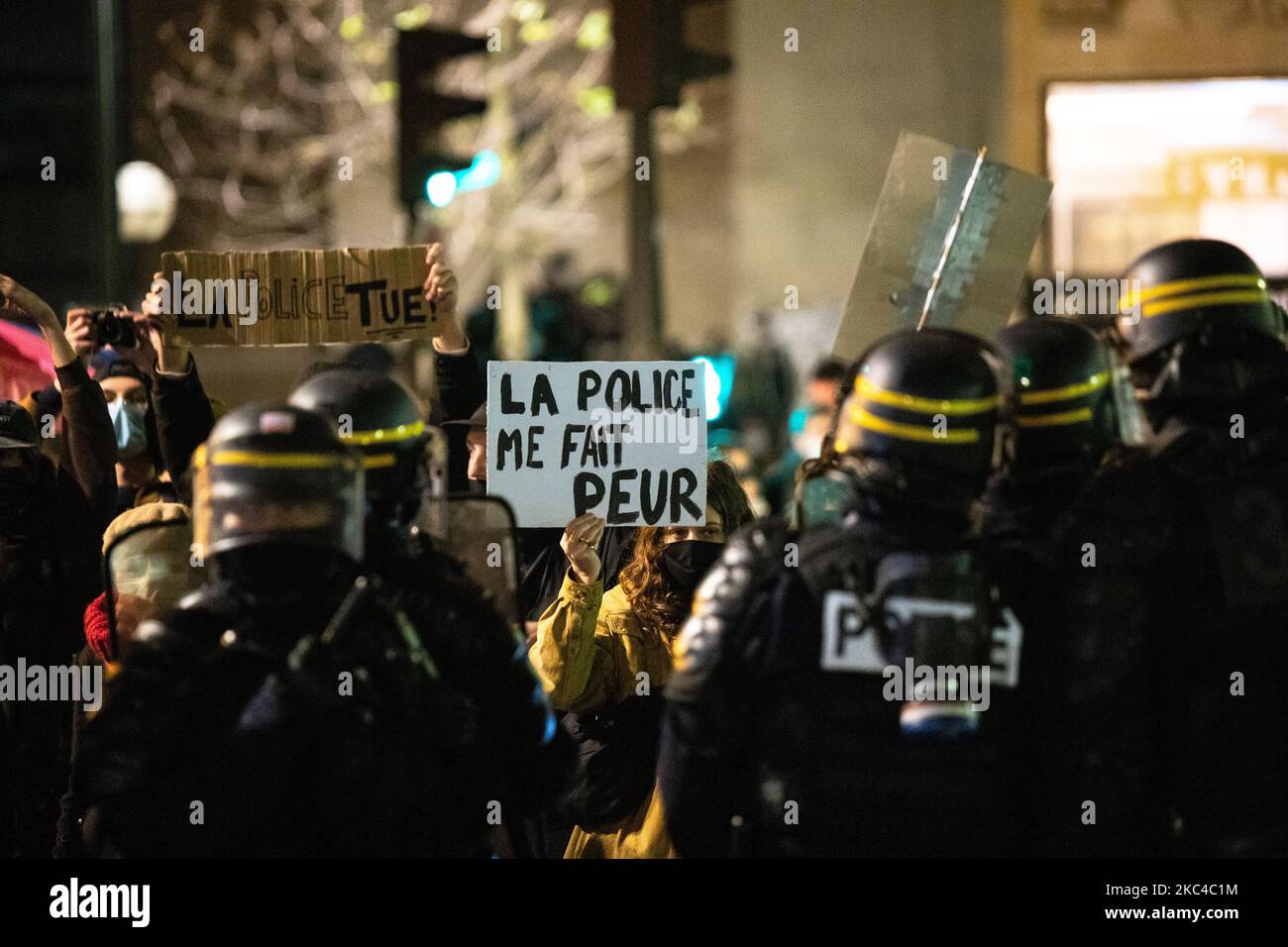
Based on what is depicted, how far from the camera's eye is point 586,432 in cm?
494

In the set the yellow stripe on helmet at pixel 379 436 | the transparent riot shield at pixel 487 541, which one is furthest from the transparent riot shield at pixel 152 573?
the yellow stripe on helmet at pixel 379 436

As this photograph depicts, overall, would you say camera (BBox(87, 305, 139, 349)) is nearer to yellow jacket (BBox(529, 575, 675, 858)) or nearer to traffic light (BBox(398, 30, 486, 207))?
yellow jacket (BBox(529, 575, 675, 858))

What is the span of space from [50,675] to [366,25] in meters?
25.6

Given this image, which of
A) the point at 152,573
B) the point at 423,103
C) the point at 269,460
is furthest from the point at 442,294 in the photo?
the point at 423,103

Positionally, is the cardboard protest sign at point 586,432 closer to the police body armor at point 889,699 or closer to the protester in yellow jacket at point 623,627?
the protester in yellow jacket at point 623,627

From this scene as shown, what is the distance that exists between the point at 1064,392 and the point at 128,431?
10.8ft

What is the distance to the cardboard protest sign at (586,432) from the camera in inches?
192

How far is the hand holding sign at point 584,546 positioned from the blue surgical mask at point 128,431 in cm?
174

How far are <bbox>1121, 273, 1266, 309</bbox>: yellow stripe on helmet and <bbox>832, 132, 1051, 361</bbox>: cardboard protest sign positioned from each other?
3.51ft

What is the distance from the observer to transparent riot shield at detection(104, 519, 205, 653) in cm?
398

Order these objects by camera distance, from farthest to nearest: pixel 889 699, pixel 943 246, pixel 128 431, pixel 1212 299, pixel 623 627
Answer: pixel 128 431, pixel 943 246, pixel 623 627, pixel 1212 299, pixel 889 699

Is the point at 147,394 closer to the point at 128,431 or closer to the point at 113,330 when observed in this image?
the point at 128,431

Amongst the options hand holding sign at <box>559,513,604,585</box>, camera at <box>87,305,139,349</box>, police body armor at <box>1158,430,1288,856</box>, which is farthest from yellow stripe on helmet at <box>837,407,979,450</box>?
camera at <box>87,305,139,349</box>

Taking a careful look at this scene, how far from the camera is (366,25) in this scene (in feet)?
94.9
